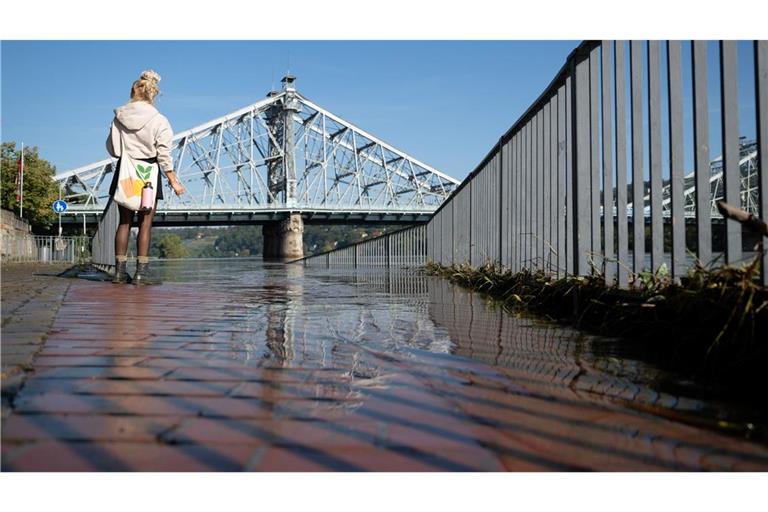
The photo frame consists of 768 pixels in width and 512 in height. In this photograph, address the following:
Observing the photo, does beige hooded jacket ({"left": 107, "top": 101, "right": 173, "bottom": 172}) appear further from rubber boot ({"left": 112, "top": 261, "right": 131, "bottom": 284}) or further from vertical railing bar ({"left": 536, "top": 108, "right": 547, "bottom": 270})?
vertical railing bar ({"left": 536, "top": 108, "right": 547, "bottom": 270})

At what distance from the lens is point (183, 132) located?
55.8 metres

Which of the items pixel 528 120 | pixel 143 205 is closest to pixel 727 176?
pixel 528 120

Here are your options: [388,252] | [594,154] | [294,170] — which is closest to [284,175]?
[294,170]

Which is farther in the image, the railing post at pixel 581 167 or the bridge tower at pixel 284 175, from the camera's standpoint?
the bridge tower at pixel 284 175

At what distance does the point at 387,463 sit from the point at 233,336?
52.8 inches

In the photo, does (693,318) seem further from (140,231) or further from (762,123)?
(140,231)

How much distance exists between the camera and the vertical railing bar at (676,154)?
6.87 ft

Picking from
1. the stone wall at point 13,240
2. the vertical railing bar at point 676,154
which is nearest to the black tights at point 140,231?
the vertical railing bar at point 676,154

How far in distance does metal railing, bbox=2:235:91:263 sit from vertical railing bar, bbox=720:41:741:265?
16893 mm

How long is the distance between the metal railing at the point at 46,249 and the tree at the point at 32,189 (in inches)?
384

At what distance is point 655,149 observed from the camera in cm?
227

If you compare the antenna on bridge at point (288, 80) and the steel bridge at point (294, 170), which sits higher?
the antenna on bridge at point (288, 80)

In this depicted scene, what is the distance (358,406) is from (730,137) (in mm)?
1294

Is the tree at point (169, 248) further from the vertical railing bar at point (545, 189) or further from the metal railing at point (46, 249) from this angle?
the vertical railing bar at point (545, 189)
